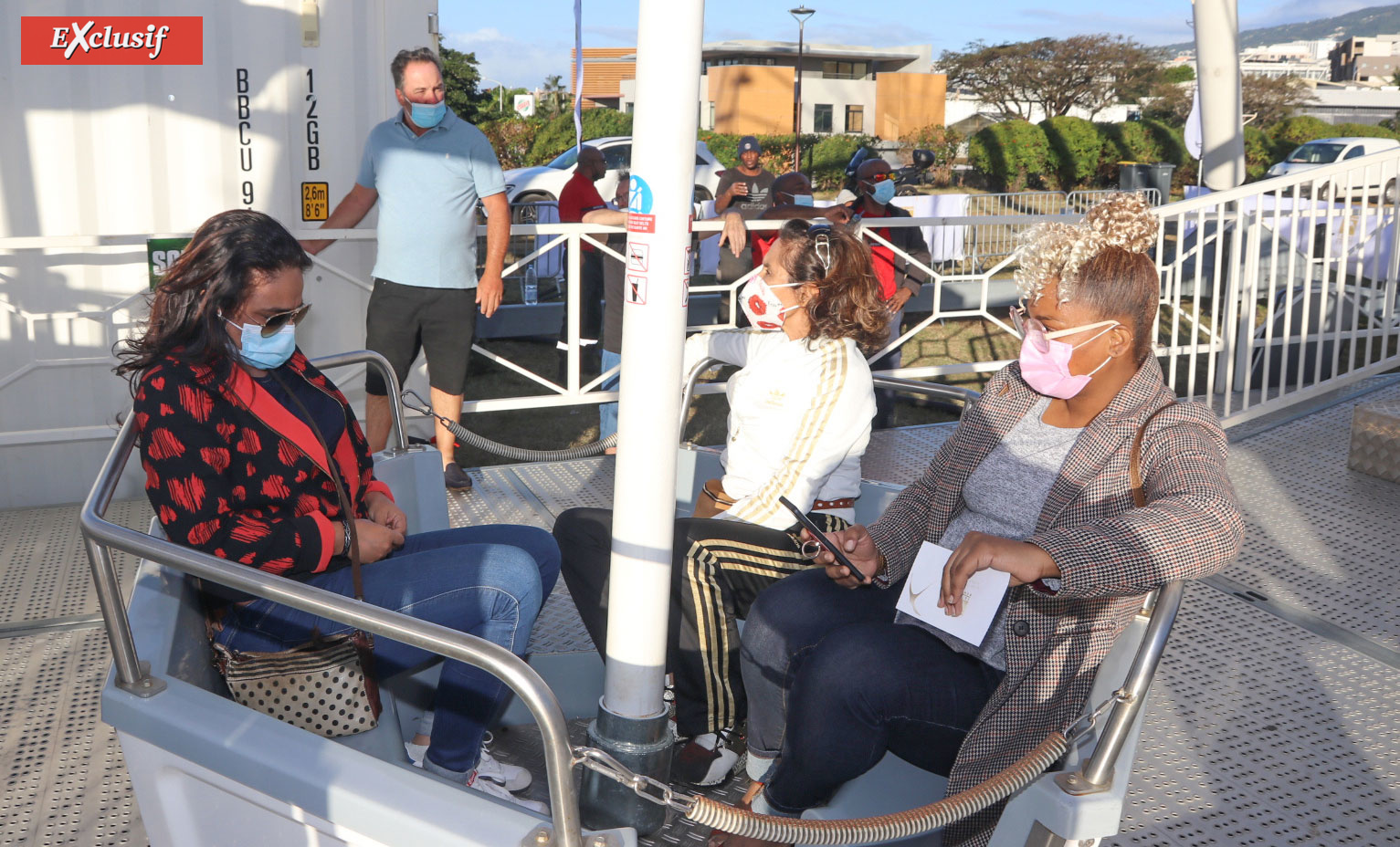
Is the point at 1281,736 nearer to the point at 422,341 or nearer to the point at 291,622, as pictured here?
the point at 291,622

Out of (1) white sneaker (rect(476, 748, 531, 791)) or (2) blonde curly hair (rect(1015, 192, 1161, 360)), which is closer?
(2) blonde curly hair (rect(1015, 192, 1161, 360))

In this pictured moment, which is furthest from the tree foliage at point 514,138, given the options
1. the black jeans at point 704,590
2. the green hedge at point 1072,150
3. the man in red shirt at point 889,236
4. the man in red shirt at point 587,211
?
the black jeans at point 704,590

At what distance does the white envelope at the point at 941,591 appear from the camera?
2178 mm

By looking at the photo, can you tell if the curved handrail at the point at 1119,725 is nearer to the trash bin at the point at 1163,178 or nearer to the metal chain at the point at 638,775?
the metal chain at the point at 638,775

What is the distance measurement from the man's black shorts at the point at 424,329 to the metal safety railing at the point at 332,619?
296 cm

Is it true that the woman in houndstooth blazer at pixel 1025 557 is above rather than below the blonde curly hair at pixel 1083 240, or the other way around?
below

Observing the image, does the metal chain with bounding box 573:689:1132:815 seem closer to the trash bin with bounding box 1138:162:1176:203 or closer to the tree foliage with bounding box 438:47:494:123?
the trash bin with bounding box 1138:162:1176:203

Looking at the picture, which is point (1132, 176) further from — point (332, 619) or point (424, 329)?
point (332, 619)

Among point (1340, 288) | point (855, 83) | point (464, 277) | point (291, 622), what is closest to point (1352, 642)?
point (1340, 288)

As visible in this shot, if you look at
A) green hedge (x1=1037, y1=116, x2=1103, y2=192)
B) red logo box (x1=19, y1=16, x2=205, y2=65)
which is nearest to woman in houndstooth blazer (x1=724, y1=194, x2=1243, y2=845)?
red logo box (x1=19, y1=16, x2=205, y2=65)

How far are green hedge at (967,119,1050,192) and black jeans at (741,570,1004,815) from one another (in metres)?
31.9

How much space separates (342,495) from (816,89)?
5368 centimetres

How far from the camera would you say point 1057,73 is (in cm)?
5094

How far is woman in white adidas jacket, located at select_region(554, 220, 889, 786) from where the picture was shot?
285cm
